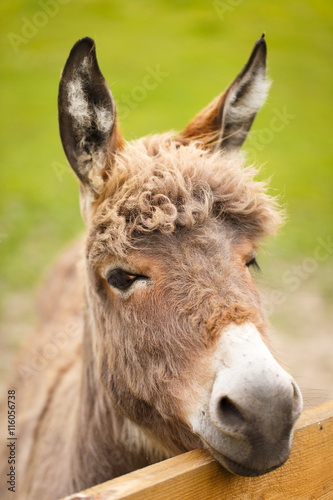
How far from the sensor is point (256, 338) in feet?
5.32

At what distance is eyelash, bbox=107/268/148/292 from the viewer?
209 cm

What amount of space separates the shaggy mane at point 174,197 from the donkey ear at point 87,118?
0.35ft

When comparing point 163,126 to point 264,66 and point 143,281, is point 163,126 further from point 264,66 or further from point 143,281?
point 143,281

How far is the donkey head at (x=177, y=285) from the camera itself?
1.49 meters

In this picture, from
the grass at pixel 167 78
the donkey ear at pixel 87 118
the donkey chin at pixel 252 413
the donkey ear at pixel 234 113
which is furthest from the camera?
the grass at pixel 167 78

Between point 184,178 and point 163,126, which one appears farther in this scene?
point 163,126

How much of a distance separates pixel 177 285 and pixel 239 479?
848 millimetres

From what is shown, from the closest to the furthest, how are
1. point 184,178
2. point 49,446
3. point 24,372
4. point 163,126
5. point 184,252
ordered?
point 184,252 < point 184,178 < point 49,446 < point 24,372 < point 163,126

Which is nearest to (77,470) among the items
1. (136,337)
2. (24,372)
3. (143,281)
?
(136,337)

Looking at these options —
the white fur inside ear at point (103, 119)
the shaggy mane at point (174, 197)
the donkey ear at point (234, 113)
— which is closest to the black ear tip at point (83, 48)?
the white fur inside ear at point (103, 119)

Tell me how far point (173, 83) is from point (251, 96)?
47.3 ft

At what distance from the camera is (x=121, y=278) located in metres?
2.13

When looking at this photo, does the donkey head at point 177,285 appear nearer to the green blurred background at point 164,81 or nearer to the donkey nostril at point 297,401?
the donkey nostril at point 297,401

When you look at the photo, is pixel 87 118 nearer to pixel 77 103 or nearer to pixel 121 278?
pixel 77 103
